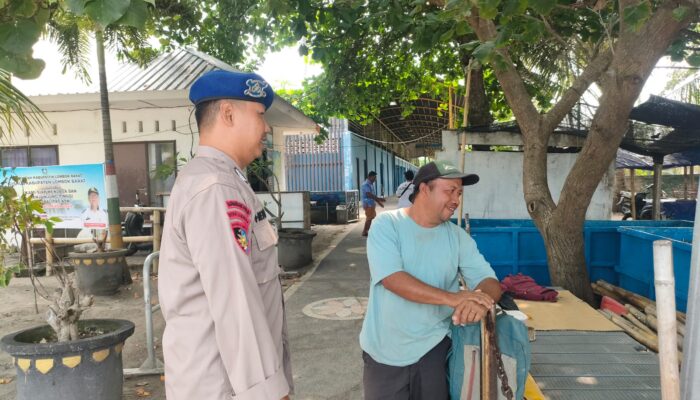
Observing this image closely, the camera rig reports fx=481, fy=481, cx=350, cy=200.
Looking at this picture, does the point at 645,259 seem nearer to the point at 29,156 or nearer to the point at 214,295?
the point at 214,295

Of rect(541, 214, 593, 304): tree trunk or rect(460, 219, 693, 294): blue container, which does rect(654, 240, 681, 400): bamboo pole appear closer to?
rect(541, 214, 593, 304): tree trunk

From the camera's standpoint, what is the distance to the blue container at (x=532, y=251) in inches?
223

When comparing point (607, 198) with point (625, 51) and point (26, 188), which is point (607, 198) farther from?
point (26, 188)

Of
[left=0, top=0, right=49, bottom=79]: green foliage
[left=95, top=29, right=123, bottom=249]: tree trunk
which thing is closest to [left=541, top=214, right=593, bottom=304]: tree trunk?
[left=0, top=0, right=49, bottom=79]: green foliage

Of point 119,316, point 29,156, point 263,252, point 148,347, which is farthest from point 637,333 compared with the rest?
point 29,156

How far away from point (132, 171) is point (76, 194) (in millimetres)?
3187

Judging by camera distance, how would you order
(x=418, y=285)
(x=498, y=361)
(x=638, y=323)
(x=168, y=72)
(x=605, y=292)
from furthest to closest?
(x=168, y=72) → (x=605, y=292) → (x=638, y=323) → (x=418, y=285) → (x=498, y=361)

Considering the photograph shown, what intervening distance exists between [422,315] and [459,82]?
36.4 feet

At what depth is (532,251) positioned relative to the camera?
5.75 meters

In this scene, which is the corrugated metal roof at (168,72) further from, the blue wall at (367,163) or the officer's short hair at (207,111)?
the blue wall at (367,163)

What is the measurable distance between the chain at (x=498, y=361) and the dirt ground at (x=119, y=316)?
3068mm

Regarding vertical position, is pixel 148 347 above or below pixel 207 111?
below

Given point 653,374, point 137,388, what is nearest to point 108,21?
point 653,374

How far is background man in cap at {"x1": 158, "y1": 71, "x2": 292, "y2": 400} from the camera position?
139 cm
